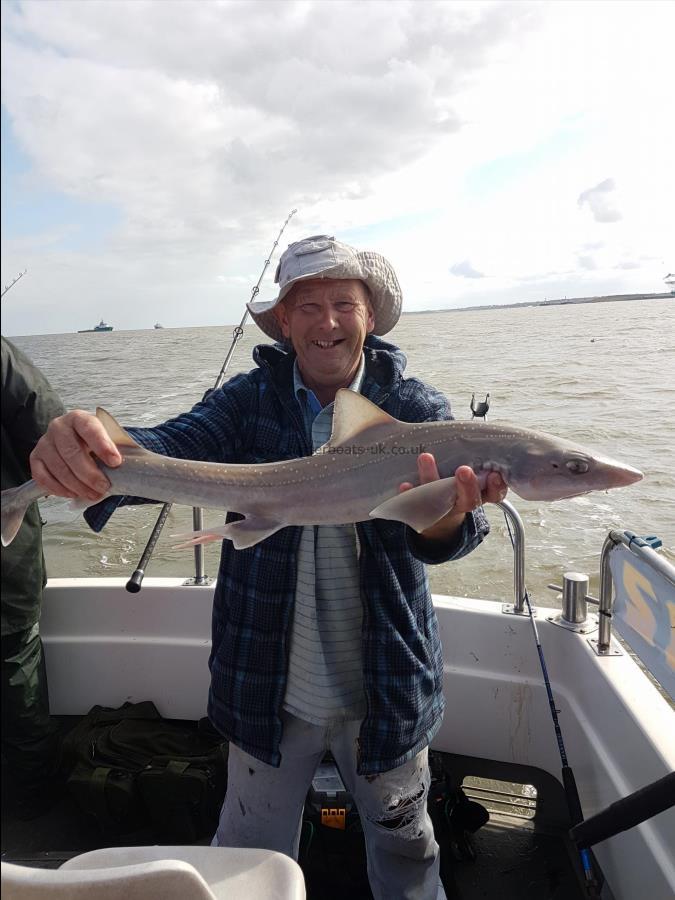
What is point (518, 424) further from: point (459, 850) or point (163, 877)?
→ point (163, 877)

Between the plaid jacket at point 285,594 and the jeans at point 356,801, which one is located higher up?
the plaid jacket at point 285,594

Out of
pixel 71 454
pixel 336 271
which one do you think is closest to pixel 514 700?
pixel 336 271

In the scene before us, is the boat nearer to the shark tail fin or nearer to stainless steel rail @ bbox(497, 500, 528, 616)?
stainless steel rail @ bbox(497, 500, 528, 616)

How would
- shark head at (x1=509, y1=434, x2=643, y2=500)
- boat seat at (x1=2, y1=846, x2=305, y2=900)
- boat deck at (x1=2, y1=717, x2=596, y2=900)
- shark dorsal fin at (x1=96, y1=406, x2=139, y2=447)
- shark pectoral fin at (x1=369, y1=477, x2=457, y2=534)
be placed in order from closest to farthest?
boat seat at (x1=2, y1=846, x2=305, y2=900), shark pectoral fin at (x1=369, y1=477, x2=457, y2=534), shark dorsal fin at (x1=96, y1=406, x2=139, y2=447), shark head at (x1=509, y1=434, x2=643, y2=500), boat deck at (x1=2, y1=717, x2=596, y2=900)

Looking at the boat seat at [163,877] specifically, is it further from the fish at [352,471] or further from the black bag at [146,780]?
the black bag at [146,780]

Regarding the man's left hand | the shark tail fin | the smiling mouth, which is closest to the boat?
the man's left hand

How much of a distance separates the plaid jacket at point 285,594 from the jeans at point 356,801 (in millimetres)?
97

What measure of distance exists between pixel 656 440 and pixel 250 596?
1269 cm

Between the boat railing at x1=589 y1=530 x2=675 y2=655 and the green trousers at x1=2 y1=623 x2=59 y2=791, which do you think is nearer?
the boat railing at x1=589 y1=530 x2=675 y2=655

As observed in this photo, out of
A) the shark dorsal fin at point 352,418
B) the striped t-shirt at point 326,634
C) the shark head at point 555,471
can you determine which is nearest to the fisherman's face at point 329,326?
the shark dorsal fin at point 352,418

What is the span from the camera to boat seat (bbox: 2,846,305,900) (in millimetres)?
1121

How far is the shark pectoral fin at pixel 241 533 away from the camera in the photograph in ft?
6.54

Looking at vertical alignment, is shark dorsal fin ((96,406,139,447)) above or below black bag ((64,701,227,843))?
above

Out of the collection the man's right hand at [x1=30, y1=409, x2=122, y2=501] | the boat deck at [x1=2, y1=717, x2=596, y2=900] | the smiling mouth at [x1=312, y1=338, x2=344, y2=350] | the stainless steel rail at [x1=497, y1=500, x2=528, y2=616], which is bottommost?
the boat deck at [x1=2, y1=717, x2=596, y2=900]
